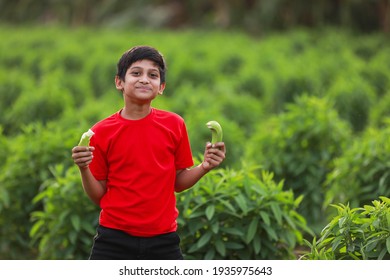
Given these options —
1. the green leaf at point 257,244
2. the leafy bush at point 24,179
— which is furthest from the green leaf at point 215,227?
the leafy bush at point 24,179

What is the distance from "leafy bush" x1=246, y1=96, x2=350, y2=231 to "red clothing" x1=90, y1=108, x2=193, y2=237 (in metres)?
3.37

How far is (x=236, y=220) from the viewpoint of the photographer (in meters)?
4.73

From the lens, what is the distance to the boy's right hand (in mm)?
2941

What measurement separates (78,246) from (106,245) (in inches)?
81.4

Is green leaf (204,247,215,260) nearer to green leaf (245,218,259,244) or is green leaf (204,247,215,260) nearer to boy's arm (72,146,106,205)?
green leaf (245,218,259,244)

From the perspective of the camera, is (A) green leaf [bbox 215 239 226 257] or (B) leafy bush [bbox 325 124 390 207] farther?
(B) leafy bush [bbox 325 124 390 207]

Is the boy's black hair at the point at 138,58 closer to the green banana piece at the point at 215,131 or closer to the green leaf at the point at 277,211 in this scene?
the green banana piece at the point at 215,131

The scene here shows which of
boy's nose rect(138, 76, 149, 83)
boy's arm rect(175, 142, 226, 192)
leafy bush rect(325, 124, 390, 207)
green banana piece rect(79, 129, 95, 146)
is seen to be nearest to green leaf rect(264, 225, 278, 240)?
leafy bush rect(325, 124, 390, 207)

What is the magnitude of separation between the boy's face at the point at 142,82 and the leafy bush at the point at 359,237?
41.6 inches

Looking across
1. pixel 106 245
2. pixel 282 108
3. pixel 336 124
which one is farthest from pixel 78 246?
pixel 282 108

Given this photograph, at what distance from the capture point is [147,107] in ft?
10.5

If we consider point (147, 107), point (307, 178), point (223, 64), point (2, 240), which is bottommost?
point (2, 240)

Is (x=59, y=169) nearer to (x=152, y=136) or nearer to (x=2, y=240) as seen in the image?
(x=2, y=240)

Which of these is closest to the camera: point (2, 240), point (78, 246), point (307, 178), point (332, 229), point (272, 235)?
point (332, 229)
